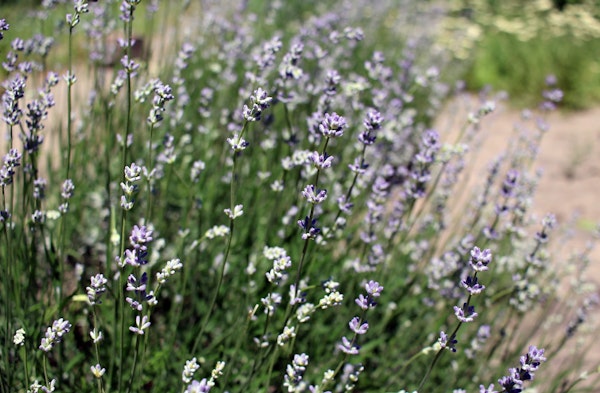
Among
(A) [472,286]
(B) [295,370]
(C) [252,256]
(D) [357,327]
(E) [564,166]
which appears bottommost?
(E) [564,166]

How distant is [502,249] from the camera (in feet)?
10.4

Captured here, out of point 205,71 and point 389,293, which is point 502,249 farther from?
point 205,71

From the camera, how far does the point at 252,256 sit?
2.72 m

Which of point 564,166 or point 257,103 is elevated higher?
point 257,103

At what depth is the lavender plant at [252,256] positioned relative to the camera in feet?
5.43

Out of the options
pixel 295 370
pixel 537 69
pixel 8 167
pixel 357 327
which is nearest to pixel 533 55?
pixel 537 69

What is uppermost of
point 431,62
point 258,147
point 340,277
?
point 258,147

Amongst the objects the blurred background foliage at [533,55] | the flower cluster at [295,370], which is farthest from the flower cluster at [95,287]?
the blurred background foliage at [533,55]

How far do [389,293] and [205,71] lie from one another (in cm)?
220

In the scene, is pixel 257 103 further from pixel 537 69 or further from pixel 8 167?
pixel 537 69

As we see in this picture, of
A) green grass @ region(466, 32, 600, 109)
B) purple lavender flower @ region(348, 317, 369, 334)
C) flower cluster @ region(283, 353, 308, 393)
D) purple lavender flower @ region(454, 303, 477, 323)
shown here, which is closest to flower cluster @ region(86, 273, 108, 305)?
flower cluster @ region(283, 353, 308, 393)

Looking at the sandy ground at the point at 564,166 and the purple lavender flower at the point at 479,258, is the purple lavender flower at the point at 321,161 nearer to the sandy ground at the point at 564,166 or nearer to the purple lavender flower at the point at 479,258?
the purple lavender flower at the point at 479,258

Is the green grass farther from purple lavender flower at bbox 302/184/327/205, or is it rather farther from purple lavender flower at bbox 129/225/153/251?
purple lavender flower at bbox 129/225/153/251

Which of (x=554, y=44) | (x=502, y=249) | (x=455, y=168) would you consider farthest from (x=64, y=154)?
(x=554, y=44)
